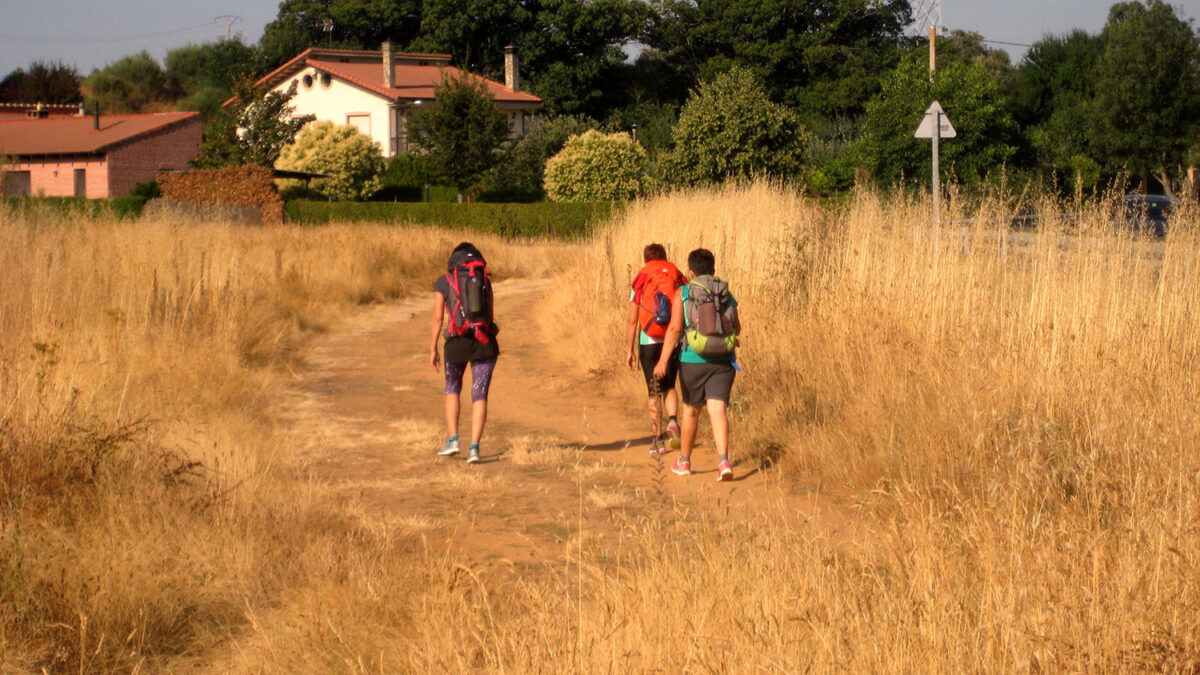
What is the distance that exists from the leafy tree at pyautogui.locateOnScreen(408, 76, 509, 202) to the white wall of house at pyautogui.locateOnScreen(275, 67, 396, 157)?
13.1m

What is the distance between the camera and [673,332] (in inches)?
303

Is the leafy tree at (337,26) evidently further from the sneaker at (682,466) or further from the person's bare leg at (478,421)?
the sneaker at (682,466)

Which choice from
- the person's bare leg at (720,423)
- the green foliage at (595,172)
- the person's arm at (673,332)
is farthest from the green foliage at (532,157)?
the person's bare leg at (720,423)

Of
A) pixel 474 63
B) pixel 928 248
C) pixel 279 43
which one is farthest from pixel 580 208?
pixel 279 43

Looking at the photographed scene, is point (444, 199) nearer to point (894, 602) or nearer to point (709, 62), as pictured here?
point (709, 62)

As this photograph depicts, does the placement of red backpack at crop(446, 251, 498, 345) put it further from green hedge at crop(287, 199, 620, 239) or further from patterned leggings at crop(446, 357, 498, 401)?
green hedge at crop(287, 199, 620, 239)

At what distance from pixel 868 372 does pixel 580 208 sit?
23.8 m

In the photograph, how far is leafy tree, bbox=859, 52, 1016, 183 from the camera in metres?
30.7

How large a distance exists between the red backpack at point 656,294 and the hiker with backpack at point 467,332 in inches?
44.1

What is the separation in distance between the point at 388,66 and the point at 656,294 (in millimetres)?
45817

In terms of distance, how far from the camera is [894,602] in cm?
379

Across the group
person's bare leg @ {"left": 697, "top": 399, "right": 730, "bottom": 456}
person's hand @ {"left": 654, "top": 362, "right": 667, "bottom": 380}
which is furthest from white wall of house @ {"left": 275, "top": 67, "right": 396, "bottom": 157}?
person's bare leg @ {"left": 697, "top": 399, "right": 730, "bottom": 456}

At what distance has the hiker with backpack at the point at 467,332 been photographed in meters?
8.09

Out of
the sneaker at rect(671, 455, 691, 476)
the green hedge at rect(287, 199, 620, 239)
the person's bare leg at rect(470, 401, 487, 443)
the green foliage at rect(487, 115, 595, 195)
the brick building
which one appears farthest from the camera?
the brick building
